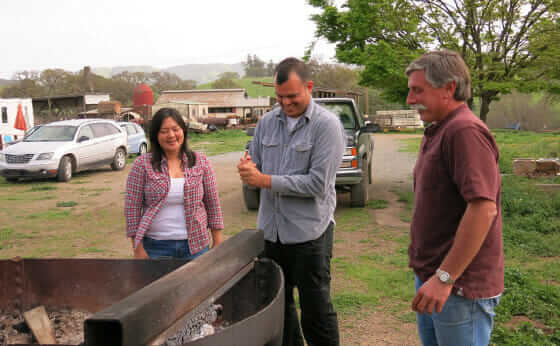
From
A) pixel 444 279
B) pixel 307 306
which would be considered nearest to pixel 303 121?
pixel 307 306

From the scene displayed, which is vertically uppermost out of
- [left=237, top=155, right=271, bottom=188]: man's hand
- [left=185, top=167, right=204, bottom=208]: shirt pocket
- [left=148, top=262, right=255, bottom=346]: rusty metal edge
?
[left=237, top=155, right=271, bottom=188]: man's hand

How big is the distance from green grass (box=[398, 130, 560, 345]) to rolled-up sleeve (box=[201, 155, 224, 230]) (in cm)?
239

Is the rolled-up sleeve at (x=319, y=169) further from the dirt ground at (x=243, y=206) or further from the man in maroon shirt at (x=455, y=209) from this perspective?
the dirt ground at (x=243, y=206)

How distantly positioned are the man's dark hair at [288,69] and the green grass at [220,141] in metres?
20.9

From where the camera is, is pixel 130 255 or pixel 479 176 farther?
pixel 130 255

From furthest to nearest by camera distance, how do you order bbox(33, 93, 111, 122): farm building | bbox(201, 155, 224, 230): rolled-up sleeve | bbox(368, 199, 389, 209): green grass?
1. bbox(33, 93, 111, 122): farm building
2. bbox(368, 199, 389, 209): green grass
3. bbox(201, 155, 224, 230): rolled-up sleeve

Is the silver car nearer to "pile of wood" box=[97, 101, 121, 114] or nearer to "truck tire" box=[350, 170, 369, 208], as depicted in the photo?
"truck tire" box=[350, 170, 369, 208]

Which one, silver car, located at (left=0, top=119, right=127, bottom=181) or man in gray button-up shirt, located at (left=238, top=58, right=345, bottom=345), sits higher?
man in gray button-up shirt, located at (left=238, top=58, right=345, bottom=345)

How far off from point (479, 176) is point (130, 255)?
574 centimetres

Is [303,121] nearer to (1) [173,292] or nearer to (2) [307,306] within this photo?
(2) [307,306]

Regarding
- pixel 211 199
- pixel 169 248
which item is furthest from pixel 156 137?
pixel 169 248

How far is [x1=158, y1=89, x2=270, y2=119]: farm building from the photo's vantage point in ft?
179

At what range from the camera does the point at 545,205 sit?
822 centimetres

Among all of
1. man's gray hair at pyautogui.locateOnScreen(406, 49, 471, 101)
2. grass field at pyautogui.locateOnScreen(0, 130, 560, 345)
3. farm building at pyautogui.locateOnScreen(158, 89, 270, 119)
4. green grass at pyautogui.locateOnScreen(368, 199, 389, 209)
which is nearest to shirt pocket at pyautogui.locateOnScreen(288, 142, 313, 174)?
man's gray hair at pyautogui.locateOnScreen(406, 49, 471, 101)
